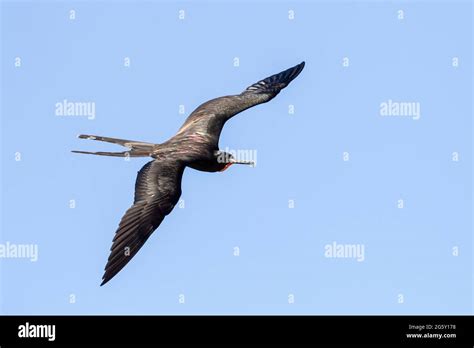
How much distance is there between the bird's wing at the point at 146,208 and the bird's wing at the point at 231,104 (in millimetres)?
2602

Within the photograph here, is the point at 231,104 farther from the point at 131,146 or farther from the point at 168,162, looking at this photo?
the point at 168,162

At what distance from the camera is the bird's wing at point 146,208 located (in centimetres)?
2134

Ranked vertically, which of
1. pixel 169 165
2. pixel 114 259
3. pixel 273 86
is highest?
pixel 273 86

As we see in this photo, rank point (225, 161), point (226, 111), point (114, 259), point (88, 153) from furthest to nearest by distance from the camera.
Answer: point (226, 111), point (225, 161), point (88, 153), point (114, 259)

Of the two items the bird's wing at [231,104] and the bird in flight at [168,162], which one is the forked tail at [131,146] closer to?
the bird in flight at [168,162]

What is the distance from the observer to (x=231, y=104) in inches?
1032

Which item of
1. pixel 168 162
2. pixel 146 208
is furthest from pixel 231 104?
pixel 146 208

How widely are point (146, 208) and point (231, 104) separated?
4.87m

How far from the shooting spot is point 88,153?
890 inches

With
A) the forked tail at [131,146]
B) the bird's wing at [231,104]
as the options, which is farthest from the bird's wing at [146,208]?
the bird's wing at [231,104]

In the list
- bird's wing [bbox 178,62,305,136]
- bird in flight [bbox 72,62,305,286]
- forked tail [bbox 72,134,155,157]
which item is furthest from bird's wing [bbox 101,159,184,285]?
bird's wing [bbox 178,62,305,136]

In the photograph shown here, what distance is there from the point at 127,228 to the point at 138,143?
2379mm
